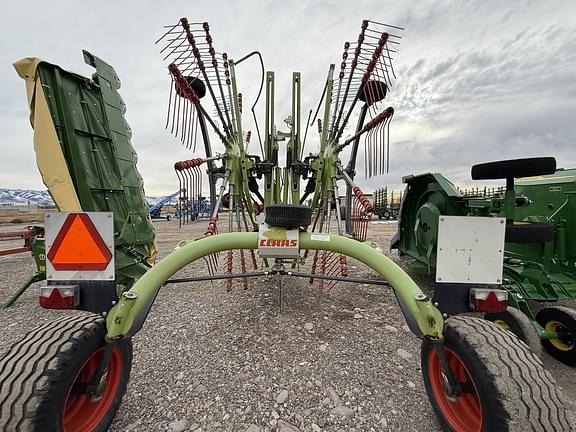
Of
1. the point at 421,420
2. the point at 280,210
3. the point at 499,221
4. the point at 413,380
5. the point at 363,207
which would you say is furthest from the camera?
the point at 363,207

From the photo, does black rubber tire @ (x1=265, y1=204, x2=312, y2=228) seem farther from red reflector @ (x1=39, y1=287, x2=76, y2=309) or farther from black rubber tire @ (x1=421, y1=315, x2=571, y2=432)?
red reflector @ (x1=39, y1=287, x2=76, y2=309)

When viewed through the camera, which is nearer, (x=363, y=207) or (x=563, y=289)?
(x=563, y=289)

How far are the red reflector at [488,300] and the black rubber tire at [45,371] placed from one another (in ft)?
6.03

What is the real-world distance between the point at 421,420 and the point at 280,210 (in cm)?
140

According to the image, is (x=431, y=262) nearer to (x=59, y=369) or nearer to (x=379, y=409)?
(x=379, y=409)

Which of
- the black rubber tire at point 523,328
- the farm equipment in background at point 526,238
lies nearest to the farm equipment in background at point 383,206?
the farm equipment in background at point 526,238

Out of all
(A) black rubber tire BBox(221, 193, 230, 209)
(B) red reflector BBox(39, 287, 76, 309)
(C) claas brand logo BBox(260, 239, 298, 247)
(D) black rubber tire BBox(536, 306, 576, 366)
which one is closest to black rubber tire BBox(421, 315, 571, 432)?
(C) claas brand logo BBox(260, 239, 298, 247)

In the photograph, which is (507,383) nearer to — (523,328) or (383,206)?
(523,328)

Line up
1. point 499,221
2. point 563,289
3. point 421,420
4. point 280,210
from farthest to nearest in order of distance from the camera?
point 563,289, point 280,210, point 421,420, point 499,221

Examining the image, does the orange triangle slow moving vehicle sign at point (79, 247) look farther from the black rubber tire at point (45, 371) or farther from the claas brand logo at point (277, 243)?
the claas brand logo at point (277, 243)

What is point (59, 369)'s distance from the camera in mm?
1271

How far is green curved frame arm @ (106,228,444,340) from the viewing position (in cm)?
146

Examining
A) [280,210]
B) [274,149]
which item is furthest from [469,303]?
[274,149]

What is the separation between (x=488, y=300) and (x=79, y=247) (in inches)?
81.0
